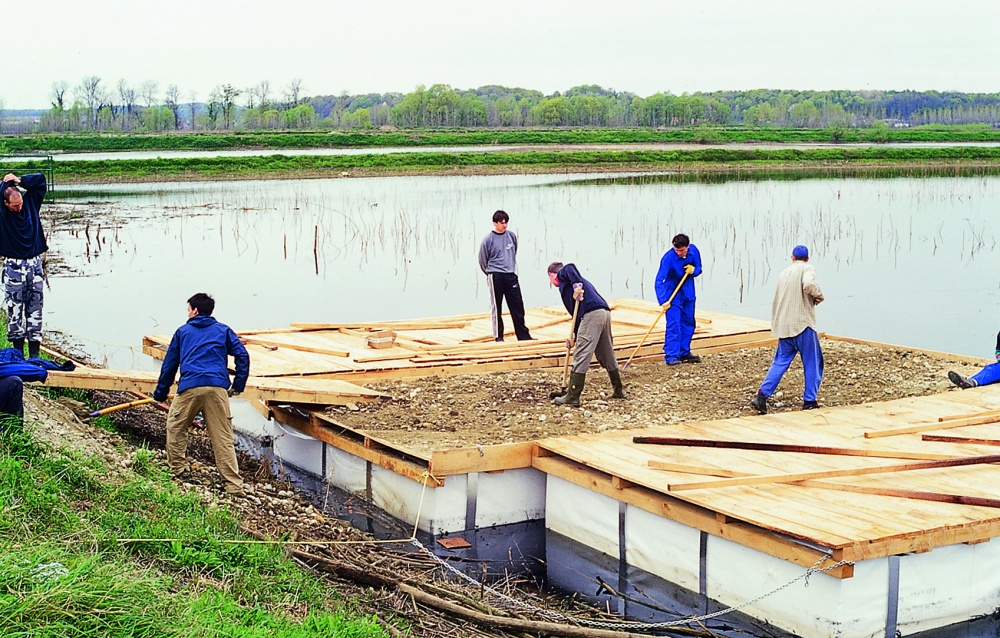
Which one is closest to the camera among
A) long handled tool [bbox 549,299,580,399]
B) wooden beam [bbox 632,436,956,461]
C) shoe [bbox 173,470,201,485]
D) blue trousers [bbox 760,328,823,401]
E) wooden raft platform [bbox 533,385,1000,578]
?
wooden raft platform [bbox 533,385,1000,578]

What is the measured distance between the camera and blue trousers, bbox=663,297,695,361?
1291 cm

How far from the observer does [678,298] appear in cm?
1295

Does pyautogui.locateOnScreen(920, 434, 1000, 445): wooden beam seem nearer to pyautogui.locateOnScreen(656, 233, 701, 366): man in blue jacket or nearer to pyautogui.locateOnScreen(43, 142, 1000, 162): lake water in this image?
pyautogui.locateOnScreen(656, 233, 701, 366): man in blue jacket

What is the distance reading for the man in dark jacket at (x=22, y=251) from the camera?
11164mm

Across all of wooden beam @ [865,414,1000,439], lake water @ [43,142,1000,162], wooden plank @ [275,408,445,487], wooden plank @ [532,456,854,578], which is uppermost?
lake water @ [43,142,1000,162]

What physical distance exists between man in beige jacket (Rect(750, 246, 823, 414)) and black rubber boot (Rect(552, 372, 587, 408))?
1707 millimetres

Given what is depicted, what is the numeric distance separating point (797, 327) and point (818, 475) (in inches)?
110

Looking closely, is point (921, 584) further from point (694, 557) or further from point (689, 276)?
point (689, 276)

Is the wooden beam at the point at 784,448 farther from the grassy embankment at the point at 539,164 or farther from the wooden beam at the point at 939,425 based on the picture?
the grassy embankment at the point at 539,164

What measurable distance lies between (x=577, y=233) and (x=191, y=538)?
2303 cm

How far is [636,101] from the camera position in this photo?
145m

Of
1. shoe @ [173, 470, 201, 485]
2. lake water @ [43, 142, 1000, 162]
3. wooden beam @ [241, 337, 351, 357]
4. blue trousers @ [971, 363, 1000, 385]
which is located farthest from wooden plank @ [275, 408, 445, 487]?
lake water @ [43, 142, 1000, 162]

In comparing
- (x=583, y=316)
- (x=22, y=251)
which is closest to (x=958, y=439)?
(x=583, y=316)

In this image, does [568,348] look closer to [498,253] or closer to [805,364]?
[805,364]
